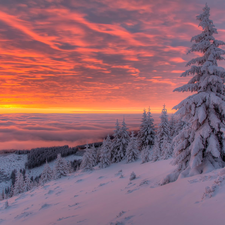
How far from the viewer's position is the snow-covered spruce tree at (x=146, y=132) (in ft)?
129

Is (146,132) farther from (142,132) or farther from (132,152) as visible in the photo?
(132,152)

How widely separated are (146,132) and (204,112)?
31973mm

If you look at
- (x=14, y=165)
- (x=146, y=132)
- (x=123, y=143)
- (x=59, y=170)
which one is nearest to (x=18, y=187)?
(x=59, y=170)

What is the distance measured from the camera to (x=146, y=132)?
1543 inches

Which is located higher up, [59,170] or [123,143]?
[123,143]

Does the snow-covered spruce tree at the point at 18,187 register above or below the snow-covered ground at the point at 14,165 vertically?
above

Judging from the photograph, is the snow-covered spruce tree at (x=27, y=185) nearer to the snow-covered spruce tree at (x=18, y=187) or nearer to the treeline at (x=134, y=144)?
the snow-covered spruce tree at (x=18, y=187)

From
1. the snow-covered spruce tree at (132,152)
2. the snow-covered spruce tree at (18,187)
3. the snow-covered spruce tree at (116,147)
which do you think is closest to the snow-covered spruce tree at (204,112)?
the snow-covered spruce tree at (132,152)

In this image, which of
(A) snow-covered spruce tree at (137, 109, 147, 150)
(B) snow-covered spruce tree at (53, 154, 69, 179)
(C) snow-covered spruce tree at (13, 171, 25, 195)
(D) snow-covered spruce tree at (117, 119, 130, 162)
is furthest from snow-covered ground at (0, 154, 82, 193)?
(A) snow-covered spruce tree at (137, 109, 147, 150)

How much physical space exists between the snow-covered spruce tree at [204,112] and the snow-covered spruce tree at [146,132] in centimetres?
3050

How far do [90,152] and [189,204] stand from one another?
28.6 meters

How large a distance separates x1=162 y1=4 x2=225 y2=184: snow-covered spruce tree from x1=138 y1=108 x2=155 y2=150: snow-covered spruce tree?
3050 centimetres

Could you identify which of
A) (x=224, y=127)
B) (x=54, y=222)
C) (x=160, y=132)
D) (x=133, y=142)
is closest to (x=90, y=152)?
(x=133, y=142)

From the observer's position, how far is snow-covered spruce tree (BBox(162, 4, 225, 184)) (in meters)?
7.91
